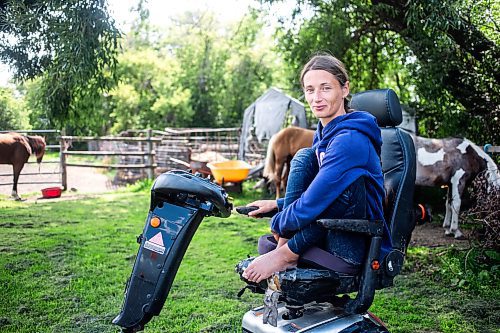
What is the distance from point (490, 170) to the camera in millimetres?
5277

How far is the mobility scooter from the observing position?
1.57 m

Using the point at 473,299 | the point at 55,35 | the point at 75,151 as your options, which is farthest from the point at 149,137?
the point at 473,299

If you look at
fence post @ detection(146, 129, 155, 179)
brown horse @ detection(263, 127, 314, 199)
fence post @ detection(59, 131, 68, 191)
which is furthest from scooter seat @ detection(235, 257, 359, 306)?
fence post @ detection(146, 129, 155, 179)

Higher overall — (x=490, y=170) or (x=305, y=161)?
(x=305, y=161)

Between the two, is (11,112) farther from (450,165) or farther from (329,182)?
(450,165)

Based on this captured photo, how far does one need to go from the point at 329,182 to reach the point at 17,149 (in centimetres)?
308

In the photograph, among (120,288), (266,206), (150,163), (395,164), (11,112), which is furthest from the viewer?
(150,163)

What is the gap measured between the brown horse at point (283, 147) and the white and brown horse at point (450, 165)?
6.65 feet

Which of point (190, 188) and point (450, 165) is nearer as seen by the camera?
point (190, 188)

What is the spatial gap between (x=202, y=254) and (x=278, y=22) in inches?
193

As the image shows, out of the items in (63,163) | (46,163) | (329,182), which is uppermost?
(329,182)

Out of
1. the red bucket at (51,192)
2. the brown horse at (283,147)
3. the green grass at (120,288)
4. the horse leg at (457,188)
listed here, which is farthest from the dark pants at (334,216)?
the brown horse at (283,147)

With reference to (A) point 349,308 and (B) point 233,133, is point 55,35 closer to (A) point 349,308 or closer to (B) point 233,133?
(A) point 349,308

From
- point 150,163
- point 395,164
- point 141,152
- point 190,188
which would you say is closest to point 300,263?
point 190,188
